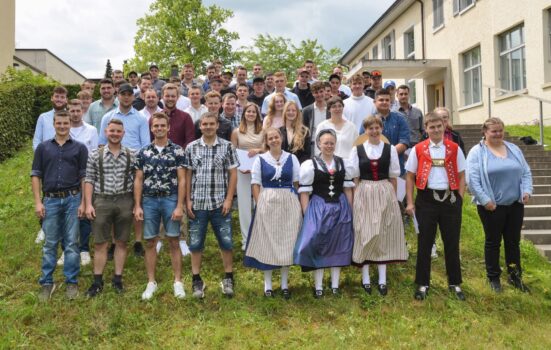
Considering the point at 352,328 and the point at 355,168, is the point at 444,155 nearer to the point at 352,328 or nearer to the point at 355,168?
the point at 355,168

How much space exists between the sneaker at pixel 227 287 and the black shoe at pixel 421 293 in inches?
82.6

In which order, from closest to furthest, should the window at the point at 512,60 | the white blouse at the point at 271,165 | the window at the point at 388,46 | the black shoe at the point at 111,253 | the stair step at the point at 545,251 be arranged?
the white blouse at the point at 271,165 < the black shoe at the point at 111,253 < the stair step at the point at 545,251 < the window at the point at 512,60 < the window at the point at 388,46

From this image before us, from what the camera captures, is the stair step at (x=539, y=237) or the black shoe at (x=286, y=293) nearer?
the black shoe at (x=286, y=293)

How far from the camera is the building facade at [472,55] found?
15000 millimetres

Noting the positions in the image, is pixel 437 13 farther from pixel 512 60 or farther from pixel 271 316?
pixel 271 316

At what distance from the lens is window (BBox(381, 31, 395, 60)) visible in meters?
28.1

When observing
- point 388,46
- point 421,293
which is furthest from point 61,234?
point 388,46

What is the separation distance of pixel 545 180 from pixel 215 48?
2633cm

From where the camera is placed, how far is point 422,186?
5.52 m

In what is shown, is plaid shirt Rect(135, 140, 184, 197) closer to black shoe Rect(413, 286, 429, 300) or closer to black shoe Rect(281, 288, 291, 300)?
black shoe Rect(281, 288, 291, 300)

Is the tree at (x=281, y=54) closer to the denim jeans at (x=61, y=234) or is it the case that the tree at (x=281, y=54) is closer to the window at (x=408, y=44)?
the window at (x=408, y=44)

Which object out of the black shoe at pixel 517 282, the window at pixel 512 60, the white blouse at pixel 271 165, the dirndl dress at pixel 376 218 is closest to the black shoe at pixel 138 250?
the white blouse at pixel 271 165

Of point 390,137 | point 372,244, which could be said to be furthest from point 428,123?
point 372,244

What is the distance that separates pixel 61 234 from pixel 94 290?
73 cm
